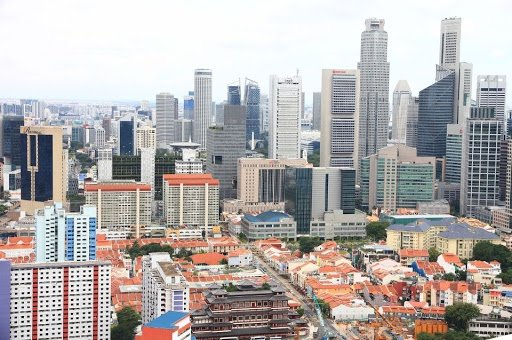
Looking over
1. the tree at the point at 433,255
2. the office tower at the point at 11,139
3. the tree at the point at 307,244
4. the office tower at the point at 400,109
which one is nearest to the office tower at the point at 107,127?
the office tower at the point at 11,139

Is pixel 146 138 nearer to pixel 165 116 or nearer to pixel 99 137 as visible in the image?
pixel 99 137

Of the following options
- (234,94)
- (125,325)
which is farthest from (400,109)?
(125,325)

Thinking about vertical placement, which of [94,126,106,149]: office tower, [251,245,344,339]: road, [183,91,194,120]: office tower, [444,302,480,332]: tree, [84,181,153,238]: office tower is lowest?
[251,245,344,339]: road

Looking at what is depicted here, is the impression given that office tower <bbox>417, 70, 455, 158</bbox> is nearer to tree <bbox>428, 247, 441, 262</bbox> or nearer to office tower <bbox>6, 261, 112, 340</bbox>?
tree <bbox>428, 247, 441, 262</bbox>

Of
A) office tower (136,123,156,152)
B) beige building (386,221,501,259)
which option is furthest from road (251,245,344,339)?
office tower (136,123,156,152)

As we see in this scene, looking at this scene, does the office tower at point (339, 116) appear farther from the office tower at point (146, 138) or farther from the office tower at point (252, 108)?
the office tower at point (252, 108)

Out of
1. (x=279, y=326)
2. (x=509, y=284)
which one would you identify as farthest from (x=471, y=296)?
(x=279, y=326)
